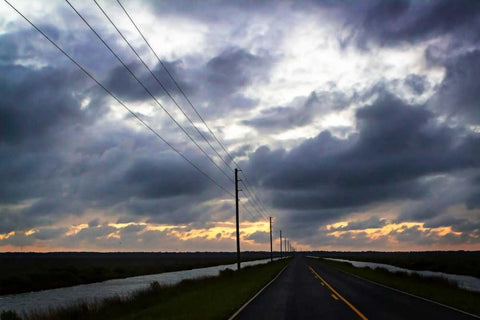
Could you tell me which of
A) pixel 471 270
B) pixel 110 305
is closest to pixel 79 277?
pixel 110 305

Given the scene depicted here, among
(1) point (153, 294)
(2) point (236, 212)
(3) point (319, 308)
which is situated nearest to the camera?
(3) point (319, 308)

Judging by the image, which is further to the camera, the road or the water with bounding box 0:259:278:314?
the water with bounding box 0:259:278:314

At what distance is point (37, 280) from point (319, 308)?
5236 centimetres

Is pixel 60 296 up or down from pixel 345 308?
down

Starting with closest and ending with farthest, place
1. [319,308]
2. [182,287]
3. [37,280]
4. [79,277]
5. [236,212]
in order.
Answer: [319,308]
[182,287]
[236,212]
[37,280]
[79,277]

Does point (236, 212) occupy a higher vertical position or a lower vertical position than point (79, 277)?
higher

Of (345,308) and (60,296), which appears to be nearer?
(345,308)

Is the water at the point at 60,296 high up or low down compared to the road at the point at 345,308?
down

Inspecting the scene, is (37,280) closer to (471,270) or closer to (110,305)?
(110,305)

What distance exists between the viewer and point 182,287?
1291 inches

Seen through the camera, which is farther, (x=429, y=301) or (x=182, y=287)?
(x=182, y=287)

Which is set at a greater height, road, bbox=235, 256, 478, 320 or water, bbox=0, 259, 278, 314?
road, bbox=235, 256, 478, 320

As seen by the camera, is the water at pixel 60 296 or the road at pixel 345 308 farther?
the water at pixel 60 296

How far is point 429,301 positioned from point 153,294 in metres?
17.1
